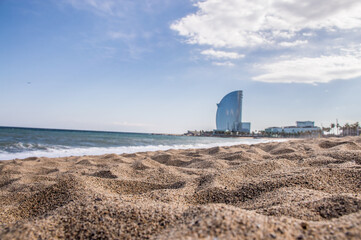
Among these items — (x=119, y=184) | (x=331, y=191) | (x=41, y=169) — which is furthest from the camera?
(x=41, y=169)

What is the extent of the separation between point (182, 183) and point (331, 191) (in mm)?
1485

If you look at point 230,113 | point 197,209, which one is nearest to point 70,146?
point 197,209

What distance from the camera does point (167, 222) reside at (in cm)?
139

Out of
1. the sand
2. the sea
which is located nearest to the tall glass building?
the sea

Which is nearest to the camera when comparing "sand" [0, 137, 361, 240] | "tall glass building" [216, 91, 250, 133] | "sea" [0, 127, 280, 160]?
"sand" [0, 137, 361, 240]

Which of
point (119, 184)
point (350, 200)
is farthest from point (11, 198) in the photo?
point (350, 200)

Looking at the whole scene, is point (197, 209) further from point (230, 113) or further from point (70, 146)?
point (230, 113)

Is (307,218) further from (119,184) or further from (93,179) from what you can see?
(93,179)

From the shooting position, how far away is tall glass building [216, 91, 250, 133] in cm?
9944

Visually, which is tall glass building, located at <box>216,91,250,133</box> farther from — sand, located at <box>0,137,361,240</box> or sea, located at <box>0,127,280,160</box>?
sand, located at <box>0,137,361,240</box>

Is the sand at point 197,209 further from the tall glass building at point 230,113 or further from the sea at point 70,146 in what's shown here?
the tall glass building at point 230,113

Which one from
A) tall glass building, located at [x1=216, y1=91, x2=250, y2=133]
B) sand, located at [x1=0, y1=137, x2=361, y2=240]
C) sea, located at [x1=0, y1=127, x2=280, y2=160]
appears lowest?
sea, located at [x1=0, y1=127, x2=280, y2=160]

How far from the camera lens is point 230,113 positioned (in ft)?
331

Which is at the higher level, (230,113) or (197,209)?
(230,113)
